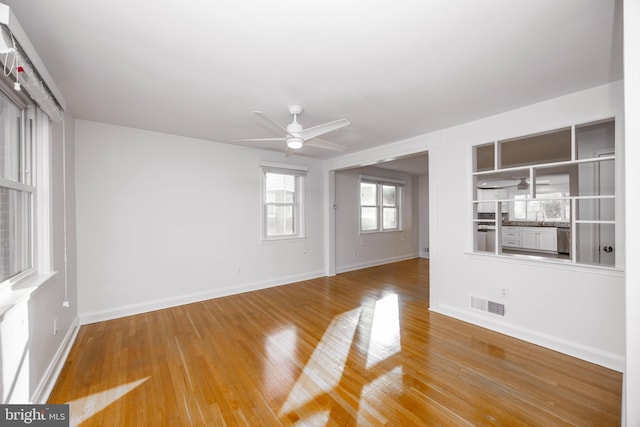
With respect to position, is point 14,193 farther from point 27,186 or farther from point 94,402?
point 94,402

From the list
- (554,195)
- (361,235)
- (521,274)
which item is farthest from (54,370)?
(554,195)

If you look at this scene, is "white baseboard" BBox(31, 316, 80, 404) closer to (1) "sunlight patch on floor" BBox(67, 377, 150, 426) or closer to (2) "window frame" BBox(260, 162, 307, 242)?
(1) "sunlight patch on floor" BBox(67, 377, 150, 426)

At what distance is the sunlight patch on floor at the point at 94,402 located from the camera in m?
1.76

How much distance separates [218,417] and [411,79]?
117 inches

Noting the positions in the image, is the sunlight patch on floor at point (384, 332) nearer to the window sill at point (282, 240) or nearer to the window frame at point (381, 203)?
the window sill at point (282, 240)

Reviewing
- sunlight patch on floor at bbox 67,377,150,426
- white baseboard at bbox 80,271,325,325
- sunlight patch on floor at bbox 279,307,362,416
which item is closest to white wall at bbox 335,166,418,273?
white baseboard at bbox 80,271,325,325

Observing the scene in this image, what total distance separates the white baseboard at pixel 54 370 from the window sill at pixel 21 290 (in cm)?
69

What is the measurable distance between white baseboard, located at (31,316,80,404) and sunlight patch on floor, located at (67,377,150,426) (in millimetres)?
215

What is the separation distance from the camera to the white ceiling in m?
1.49

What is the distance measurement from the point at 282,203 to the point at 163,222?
2.00m

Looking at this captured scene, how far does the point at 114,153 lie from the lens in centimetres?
342

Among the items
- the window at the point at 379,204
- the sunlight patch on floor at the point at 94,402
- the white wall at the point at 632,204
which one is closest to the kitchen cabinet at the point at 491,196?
the window at the point at 379,204

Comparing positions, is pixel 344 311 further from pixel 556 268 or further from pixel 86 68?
pixel 86 68

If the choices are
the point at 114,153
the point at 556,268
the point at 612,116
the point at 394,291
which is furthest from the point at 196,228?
the point at 612,116
